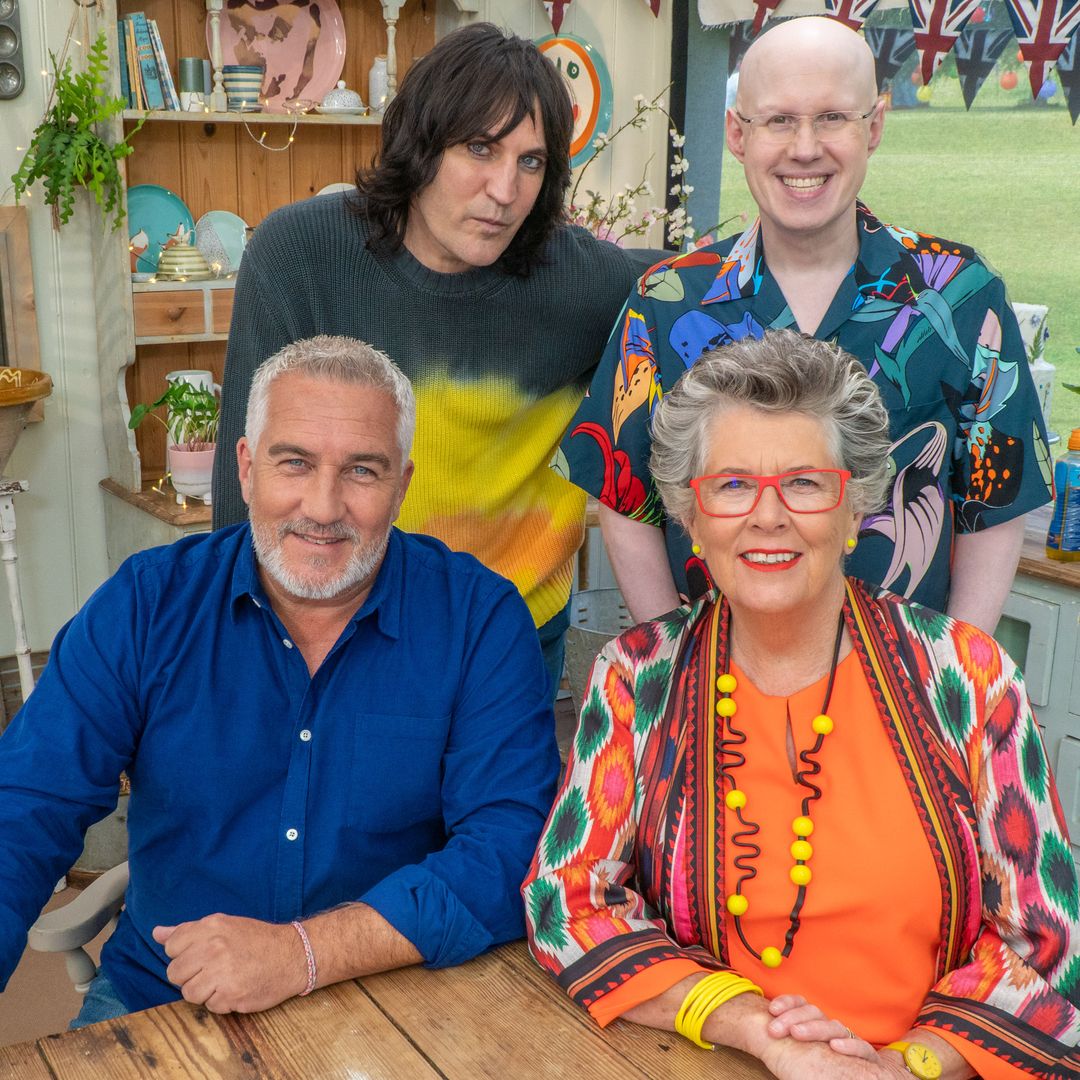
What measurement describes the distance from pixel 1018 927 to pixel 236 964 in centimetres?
76

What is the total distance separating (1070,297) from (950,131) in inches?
21.1

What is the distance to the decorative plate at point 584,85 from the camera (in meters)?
4.16

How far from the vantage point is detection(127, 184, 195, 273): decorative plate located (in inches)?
141

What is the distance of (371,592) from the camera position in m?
1.63

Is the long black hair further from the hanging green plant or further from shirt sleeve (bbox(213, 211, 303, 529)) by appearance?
the hanging green plant

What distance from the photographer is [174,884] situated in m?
1.59

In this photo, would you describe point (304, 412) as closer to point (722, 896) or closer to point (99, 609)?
point (99, 609)

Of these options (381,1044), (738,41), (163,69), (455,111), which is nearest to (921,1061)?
(381,1044)

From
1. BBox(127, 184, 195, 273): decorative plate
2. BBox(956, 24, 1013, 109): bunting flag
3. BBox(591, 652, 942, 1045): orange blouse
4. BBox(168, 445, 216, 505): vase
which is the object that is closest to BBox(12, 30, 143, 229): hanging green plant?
BBox(127, 184, 195, 273): decorative plate

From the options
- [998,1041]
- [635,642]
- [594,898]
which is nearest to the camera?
[998,1041]

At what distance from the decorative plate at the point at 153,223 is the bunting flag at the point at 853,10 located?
1.86m

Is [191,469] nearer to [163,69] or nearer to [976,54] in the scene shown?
[163,69]

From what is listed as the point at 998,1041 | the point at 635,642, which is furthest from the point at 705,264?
the point at 998,1041

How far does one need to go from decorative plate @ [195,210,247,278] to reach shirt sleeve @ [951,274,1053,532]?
247 cm
